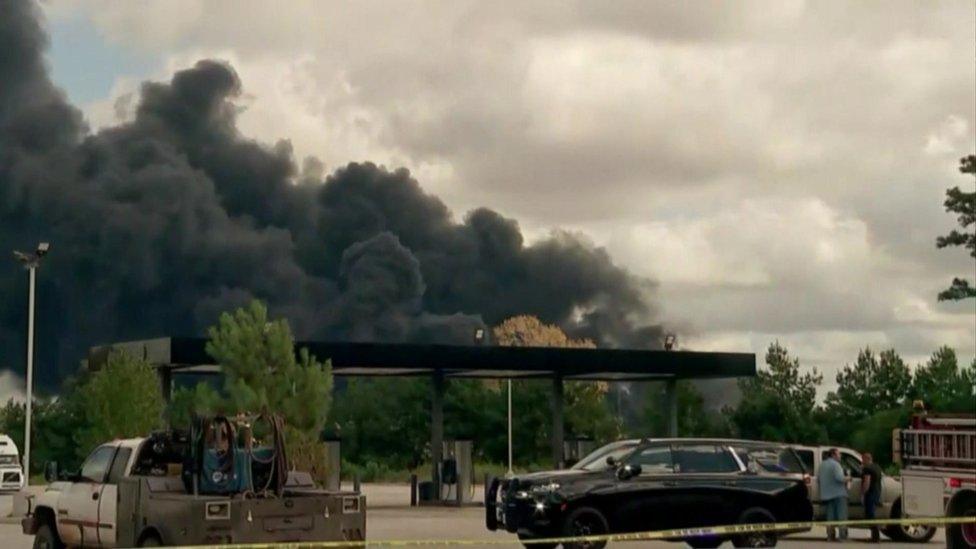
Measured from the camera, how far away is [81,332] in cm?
14450

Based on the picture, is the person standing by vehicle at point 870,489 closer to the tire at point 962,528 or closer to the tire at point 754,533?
the tire at point 962,528

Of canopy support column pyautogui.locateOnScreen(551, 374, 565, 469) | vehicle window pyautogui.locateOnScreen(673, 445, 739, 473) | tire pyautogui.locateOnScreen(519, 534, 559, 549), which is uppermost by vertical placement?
canopy support column pyautogui.locateOnScreen(551, 374, 565, 469)

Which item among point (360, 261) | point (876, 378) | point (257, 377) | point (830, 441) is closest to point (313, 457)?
point (257, 377)

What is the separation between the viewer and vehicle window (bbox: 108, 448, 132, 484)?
2030cm

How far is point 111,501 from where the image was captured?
65.7 ft

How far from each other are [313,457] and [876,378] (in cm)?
4808

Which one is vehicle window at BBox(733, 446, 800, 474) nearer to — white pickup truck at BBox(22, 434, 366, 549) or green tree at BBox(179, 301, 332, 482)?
white pickup truck at BBox(22, 434, 366, 549)

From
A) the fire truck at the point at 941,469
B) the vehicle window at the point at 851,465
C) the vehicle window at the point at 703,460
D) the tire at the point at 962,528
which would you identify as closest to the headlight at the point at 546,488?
the vehicle window at the point at 703,460

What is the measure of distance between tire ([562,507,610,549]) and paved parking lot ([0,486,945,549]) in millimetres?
1151

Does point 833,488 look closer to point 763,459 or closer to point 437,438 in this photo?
point 763,459

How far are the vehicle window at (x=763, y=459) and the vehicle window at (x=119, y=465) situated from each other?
8.94 meters

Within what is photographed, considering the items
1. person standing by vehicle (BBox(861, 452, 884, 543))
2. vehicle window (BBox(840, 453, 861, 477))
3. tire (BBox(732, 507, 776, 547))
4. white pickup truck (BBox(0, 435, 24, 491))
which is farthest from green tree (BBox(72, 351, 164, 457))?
tire (BBox(732, 507, 776, 547))

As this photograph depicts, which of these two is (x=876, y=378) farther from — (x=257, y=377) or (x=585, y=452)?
(x=257, y=377)

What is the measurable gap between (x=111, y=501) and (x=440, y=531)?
1240 centimetres
